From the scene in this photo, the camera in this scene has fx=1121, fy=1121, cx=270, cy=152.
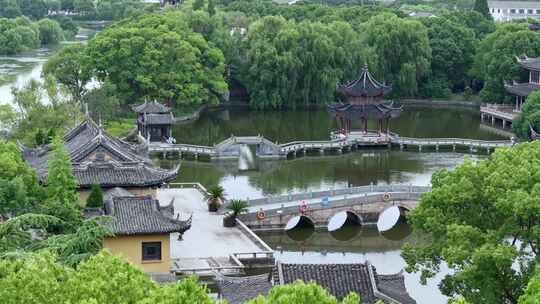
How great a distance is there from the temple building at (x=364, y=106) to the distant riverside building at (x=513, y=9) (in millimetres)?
88553

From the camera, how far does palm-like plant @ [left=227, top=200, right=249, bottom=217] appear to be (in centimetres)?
4797

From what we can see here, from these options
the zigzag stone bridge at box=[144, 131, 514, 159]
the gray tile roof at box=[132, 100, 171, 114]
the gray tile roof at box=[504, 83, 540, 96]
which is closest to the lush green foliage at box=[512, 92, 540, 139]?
the zigzag stone bridge at box=[144, 131, 514, 159]

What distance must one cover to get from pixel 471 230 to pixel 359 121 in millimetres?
51340

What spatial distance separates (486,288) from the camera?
30.2 metres

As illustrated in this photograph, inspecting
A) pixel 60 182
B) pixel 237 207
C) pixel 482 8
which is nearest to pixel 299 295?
pixel 60 182

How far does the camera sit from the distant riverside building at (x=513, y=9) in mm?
159550

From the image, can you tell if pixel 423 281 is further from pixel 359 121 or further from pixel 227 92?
pixel 227 92

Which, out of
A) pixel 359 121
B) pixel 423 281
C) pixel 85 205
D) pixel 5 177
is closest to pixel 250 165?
pixel 359 121

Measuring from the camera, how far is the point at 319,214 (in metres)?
50.3

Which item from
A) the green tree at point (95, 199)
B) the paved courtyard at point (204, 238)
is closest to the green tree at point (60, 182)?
the green tree at point (95, 199)

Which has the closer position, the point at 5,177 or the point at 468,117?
the point at 5,177

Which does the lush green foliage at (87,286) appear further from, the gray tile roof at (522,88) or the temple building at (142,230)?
the gray tile roof at (522,88)

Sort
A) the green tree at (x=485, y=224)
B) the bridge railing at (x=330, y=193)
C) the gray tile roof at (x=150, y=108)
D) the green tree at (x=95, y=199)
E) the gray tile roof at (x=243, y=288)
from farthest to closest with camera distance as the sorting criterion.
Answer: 1. the gray tile roof at (x=150, y=108)
2. the bridge railing at (x=330, y=193)
3. the green tree at (x=95, y=199)
4. the green tree at (x=485, y=224)
5. the gray tile roof at (x=243, y=288)

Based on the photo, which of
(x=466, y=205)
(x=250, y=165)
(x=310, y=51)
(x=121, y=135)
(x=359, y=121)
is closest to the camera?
(x=466, y=205)
